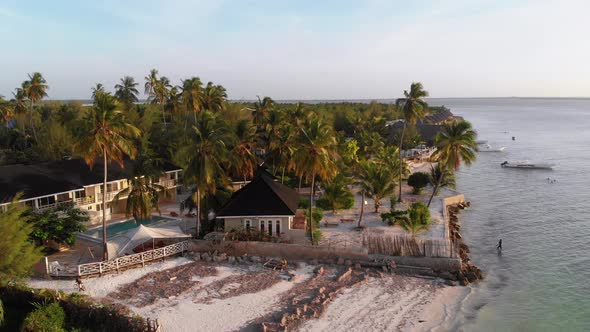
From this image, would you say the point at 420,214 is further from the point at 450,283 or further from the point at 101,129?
the point at 101,129

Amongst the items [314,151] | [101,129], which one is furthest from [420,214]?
[101,129]

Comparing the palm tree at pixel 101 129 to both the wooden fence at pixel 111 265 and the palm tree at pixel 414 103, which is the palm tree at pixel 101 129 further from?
the palm tree at pixel 414 103

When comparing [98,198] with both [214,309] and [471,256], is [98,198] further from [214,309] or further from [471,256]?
[471,256]

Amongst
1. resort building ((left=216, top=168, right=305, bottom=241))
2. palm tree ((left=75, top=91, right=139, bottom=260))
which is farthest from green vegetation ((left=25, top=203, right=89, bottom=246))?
resort building ((left=216, top=168, right=305, bottom=241))

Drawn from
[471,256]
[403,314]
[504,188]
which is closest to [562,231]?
[471,256]

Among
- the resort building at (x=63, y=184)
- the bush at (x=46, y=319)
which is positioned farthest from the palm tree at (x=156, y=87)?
the bush at (x=46, y=319)
